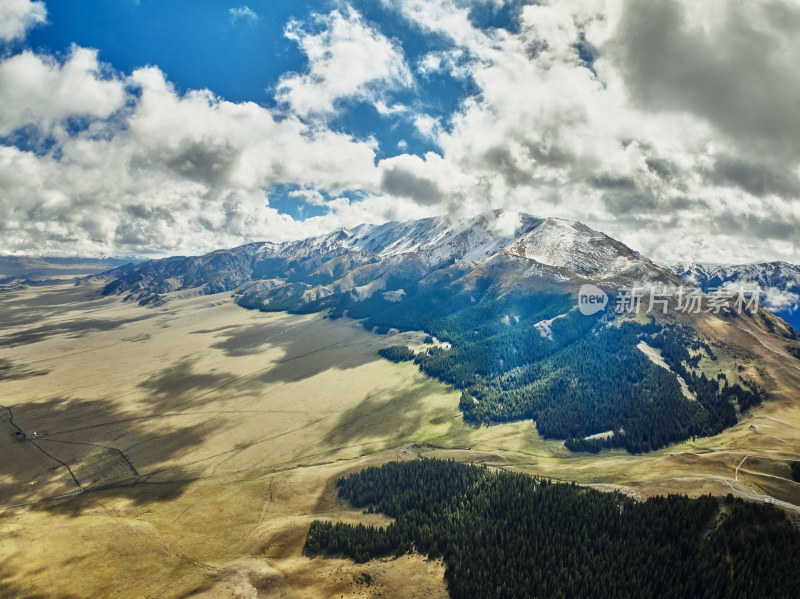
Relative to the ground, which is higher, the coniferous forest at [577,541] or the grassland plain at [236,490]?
the coniferous forest at [577,541]

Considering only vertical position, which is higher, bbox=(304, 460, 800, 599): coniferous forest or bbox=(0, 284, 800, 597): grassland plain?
bbox=(304, 460, 800, 599): coniferous forest

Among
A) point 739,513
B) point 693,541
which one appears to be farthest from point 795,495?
point 693,541

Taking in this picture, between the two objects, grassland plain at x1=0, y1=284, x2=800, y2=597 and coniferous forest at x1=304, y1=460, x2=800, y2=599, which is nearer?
coniferous forest at x1=304, y1=460, x2=800, y2=599

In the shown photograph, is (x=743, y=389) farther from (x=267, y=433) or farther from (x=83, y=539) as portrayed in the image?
(x=83, y=539)

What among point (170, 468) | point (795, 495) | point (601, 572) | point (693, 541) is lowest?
point (170, 468)

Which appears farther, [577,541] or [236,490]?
[236,490]

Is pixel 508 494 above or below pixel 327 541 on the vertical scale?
above

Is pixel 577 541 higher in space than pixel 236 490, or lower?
higher

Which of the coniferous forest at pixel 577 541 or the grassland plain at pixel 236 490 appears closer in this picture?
the coniferous forest at pixel 577 541
